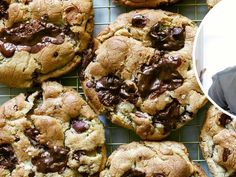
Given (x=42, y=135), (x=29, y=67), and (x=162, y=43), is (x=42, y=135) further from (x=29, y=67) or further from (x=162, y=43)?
(x=162, y=43)

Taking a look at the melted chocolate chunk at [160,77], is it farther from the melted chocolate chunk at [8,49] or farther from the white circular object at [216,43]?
the melted chocolate chunk at [8,49]

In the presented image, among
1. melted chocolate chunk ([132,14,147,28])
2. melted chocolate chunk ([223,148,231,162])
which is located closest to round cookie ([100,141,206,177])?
melted chocolate chunk ([223,148,231,162])

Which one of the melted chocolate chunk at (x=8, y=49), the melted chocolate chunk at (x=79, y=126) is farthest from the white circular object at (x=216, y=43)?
the melted chocolate chunk at (x=8, y=49)

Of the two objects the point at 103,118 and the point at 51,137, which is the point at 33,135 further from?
the point at 103,118

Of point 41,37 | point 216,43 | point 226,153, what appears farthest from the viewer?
point 41,37

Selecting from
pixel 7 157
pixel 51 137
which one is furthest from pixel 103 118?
pixel 7 157
